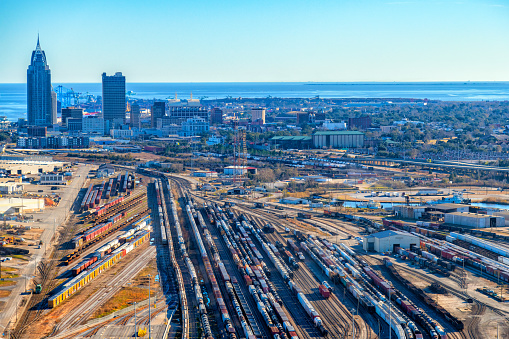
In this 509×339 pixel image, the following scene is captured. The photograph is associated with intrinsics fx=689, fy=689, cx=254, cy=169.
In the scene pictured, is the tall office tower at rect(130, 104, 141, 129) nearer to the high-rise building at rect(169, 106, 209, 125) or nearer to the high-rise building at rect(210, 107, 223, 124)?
the high-rise building at rect(169, 106, 209, 125)

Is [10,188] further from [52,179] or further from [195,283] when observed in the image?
[195,283]

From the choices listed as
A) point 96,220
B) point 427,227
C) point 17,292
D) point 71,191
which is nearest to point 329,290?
point 17,292

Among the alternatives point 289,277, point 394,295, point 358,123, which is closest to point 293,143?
point 358,123

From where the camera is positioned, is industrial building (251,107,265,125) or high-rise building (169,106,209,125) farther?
industrial building (251,107,265,125)

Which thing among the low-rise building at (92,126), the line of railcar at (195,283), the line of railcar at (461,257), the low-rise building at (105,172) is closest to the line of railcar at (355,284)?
the line of railcar at (461,257)

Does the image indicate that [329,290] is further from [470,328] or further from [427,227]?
[427,227]

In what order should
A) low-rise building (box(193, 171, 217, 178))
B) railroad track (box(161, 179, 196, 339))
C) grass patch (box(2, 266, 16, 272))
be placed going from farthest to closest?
low-rise building (box(193, 171, 217, 178)), grass patch (box(2, 266, 16, 272)), railroad track (box(161, 179, 196, 339))

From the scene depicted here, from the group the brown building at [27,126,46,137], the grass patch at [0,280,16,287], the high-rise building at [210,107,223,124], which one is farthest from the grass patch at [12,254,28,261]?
the high-rise building at [210,107,223,124]
